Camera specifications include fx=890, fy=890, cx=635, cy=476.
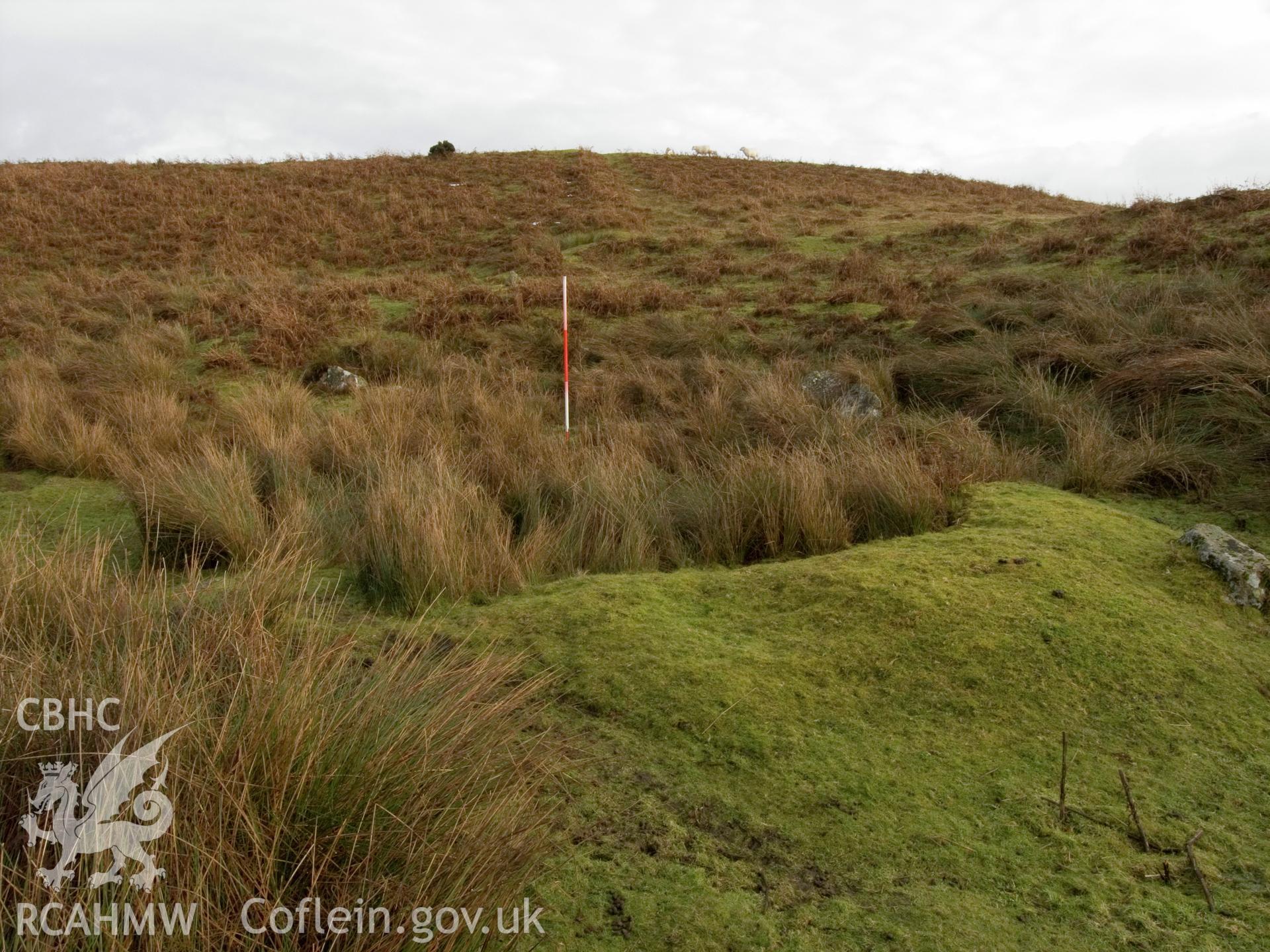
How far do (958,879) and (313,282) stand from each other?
16.2 metres

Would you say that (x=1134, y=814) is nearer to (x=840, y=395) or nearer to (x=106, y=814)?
(x=106, y=814)

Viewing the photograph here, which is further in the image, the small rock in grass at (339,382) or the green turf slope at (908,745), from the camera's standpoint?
the small rock in grass at (339,382)

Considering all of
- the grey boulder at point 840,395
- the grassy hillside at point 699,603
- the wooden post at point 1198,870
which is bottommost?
the wooden post at point 1198,870

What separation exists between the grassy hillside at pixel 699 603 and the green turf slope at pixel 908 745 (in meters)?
0.01

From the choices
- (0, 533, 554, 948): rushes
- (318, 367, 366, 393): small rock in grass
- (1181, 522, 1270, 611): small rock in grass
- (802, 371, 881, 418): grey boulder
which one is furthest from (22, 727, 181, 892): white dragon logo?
(318, 367, 366, 393): small rock in grass

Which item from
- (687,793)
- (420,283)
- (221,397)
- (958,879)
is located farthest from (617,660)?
(420,283)

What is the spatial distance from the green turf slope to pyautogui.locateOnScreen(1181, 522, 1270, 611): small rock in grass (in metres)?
0.07

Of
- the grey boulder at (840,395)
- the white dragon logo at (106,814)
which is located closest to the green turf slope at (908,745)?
the white dragon logo at (106,814)

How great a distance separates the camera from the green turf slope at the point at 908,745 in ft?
6.91

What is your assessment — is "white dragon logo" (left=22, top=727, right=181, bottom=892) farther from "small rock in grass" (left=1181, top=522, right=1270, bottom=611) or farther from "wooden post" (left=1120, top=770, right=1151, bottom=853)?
"small rock in grass" (left=1181, top=522, right=1270, bottom=611)

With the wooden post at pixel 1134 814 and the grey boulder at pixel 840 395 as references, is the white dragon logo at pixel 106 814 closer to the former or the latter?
the wooden post at pixel 1134 814

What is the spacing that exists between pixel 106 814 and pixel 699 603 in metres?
2.76

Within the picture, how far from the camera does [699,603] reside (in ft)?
13.0

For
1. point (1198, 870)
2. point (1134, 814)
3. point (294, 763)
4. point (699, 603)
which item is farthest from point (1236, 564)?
point (294, 763)
